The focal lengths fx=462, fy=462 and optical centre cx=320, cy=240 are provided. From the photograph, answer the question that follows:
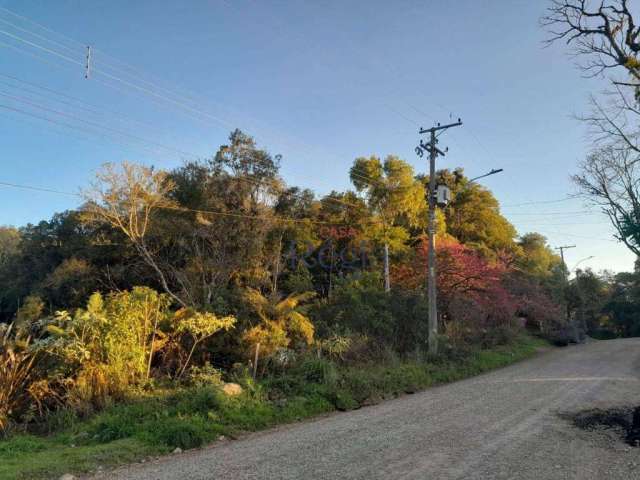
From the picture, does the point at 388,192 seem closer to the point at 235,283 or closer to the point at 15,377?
the point at 235,283

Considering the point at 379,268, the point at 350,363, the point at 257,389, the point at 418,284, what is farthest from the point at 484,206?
the point at 257,389

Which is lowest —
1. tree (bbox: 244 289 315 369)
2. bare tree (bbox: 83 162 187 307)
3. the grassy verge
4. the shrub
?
the grassy verge

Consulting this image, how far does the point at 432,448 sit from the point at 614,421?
3.79 m

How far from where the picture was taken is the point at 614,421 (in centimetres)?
764

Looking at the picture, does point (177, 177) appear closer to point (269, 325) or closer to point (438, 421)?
point (269, 325)

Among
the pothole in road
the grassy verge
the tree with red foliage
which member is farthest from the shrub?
the tree with red foliage

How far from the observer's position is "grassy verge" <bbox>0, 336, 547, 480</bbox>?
6.16 meters

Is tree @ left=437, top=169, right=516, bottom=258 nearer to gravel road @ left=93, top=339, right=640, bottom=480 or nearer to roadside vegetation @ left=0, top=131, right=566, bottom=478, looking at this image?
roadside vegetation @ left=0, top=131, right=566, bottom=478

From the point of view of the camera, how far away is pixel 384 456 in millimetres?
5734

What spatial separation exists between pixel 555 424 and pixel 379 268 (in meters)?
Result: 18.1

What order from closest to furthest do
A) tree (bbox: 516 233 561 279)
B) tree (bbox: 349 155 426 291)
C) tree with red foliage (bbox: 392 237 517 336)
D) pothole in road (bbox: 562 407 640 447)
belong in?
1. pothole in road (bbox: 562 407 640 447)
2. tree with red foliage (bbox: 392 237 517 336)
3. tree (bbox: 349 155 426 291)
4. tree (bbox: 516 233 561 279)

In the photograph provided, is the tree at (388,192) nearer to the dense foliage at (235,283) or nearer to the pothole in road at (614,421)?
the dense foliage at (235,283)

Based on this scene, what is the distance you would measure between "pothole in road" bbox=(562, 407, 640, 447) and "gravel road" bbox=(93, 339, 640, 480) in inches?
9.8

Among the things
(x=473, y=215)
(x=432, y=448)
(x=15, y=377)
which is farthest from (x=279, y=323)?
(x=473, y=215)
